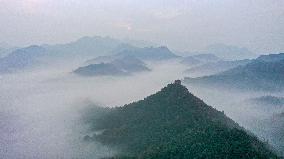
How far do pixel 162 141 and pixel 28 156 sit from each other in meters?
69.0

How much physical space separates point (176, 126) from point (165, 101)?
976 inches

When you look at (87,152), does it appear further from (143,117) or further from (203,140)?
(203,140)

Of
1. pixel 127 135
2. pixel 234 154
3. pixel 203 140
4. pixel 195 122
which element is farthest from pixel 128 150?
pixel 234 154

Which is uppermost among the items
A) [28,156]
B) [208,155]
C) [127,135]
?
[208,155]

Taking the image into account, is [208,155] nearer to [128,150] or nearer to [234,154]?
[234,154]

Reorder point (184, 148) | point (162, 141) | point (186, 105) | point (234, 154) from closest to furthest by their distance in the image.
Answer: point (234, 154), point (184, 148), point (162, 141), point (186, 105)

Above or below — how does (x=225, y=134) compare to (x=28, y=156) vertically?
above

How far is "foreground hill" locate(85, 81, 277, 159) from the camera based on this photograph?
135m

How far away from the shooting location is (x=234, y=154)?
131 metres

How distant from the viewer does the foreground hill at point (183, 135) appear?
5325 inches

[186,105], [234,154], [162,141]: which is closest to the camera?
[234,154]

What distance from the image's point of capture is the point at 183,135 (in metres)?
159

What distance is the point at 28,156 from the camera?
198 metres

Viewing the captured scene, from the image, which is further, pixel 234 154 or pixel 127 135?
pixel 127 135
